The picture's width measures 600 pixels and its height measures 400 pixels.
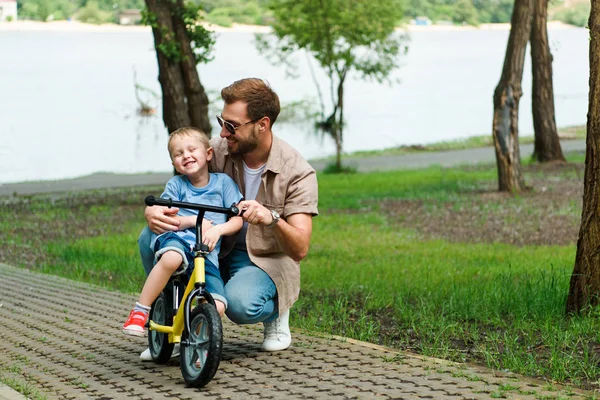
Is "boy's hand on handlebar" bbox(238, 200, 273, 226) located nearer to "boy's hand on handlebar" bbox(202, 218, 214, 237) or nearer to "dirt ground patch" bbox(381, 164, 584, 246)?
"boy's hand on handlebar" bbox(202, 218, 214, 237)

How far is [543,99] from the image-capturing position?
22.4 meters

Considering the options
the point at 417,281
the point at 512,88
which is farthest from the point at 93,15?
the point at 417,281

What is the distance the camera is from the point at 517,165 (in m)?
16.8

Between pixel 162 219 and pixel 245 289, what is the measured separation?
0.60m

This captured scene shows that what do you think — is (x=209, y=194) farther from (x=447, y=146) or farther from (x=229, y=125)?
(x=447, y=146)

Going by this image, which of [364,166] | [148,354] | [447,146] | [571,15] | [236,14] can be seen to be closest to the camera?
[148,354]

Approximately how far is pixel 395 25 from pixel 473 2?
55360 mm

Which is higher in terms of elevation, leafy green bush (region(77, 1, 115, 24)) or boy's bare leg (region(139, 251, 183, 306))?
leafy green bush (region(77, 1, 115, 24))

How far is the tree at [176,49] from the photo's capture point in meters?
15.8

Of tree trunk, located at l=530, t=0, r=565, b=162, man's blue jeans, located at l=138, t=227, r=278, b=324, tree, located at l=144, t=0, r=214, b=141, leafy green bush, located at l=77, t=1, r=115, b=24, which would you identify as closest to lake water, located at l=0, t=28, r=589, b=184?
tree trunk, located at l=530, t=0, r=565, b=162

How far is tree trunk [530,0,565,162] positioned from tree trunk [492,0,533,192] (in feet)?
19.1

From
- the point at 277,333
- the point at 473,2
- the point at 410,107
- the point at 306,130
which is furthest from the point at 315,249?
the point at 473,2

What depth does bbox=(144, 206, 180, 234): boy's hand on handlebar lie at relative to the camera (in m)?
5.52

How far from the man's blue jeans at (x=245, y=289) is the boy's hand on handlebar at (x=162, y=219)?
25cm
